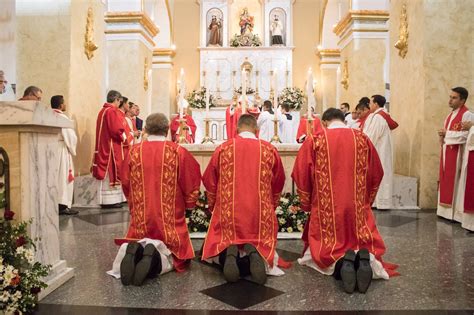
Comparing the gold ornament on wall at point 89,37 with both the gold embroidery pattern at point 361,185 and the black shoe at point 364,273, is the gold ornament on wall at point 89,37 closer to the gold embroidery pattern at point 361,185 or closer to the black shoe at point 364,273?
the gold embroidery pattern at point 361,185

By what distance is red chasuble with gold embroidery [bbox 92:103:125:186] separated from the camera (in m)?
7.63

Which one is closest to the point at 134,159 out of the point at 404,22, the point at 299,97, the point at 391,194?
the point at 391,194

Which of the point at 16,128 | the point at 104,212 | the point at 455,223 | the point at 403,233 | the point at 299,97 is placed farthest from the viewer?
the point at 299,97

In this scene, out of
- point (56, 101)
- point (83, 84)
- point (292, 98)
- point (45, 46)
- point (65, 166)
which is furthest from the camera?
point (292, 98)

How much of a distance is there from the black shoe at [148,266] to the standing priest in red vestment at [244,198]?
17.9 inches

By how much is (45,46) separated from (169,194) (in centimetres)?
496

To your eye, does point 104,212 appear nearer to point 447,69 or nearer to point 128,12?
→ point 128,12

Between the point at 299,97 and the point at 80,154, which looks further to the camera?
the point at 299,97

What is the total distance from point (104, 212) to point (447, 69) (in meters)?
6.08

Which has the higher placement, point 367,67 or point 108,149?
point 367,67

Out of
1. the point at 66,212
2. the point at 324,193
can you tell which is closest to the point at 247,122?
the point at 324,193

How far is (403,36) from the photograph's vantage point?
8312 mm

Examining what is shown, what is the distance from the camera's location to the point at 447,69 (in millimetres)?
7484

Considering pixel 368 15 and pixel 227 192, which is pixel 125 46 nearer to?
pixel 368 15
